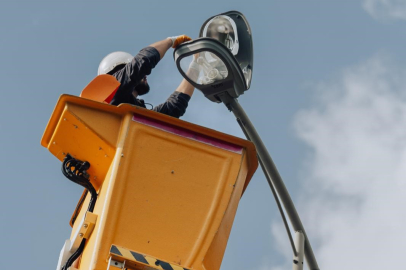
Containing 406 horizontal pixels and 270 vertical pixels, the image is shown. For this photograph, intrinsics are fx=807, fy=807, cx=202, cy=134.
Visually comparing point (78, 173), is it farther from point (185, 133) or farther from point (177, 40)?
point (177, 40)

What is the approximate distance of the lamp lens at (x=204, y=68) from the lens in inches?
269

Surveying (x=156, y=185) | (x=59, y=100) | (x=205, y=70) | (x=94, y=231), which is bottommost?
(x=94, y=231)

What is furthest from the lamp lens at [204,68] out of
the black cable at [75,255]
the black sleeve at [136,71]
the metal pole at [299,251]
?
the black cable at [75,255]

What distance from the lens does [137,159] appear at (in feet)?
20.0

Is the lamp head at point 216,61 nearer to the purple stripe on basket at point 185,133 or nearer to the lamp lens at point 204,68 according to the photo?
the lamp lens at point 204,68

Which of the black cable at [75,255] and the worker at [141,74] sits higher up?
the worker at [141,74]

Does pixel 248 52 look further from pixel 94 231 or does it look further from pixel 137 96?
pixel 94 231

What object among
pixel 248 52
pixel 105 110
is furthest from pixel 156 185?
pixel 248 52

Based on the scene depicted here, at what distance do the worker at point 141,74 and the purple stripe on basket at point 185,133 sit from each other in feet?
2.95

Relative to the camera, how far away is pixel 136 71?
7.07 m

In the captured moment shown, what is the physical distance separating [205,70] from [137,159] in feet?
3.91

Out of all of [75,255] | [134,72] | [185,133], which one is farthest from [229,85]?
[75,255]

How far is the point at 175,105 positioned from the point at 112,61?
0.84m

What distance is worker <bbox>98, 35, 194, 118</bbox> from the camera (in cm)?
708
